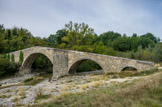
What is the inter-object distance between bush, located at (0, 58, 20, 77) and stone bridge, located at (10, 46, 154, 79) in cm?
137

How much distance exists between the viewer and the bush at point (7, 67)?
59.8ft

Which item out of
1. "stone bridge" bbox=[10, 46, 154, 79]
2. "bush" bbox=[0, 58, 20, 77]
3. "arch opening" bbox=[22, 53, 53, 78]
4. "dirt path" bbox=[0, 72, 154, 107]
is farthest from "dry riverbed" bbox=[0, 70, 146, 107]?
"arch opening" bbox=[22, 53, 53, 78]

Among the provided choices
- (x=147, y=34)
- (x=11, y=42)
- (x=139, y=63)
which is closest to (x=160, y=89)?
(x=139, y=63)

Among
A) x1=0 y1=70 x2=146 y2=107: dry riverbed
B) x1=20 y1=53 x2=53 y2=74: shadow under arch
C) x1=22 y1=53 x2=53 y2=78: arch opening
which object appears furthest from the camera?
x1=22 y1=53 x2=53 y2=78: arch opening

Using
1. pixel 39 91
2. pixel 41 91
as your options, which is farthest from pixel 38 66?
pixel 39 91

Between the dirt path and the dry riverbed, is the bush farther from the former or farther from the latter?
the dirt path

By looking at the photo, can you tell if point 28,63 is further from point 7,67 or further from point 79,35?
point 79,35

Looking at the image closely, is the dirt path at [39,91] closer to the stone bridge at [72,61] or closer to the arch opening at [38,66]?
the stone bridge at [72,61]

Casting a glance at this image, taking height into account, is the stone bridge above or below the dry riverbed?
above

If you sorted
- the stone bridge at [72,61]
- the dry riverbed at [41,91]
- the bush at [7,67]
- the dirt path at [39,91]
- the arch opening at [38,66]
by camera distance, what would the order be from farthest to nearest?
the arch opening at [38,66] < the bush at [7,67] < the stone bridge at [72,61] < the dirt path at [39,91] < the dry riverbed at [41,91]

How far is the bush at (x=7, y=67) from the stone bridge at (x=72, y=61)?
1.37 metres

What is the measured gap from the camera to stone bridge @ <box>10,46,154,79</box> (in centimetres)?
1052

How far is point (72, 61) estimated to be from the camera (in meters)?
14.8

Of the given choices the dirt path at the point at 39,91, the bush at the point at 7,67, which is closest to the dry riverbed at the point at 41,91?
the dirt path at the point at 39,91
